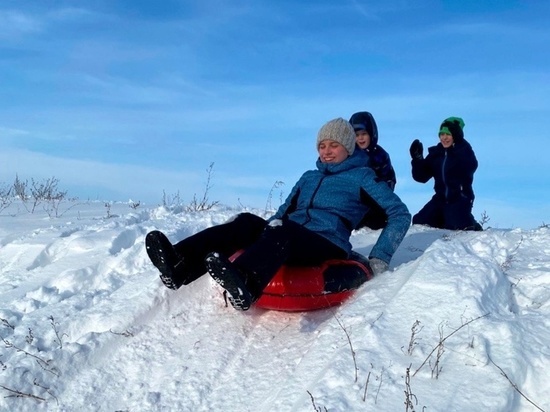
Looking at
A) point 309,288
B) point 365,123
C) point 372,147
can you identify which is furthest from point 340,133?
point 372,147

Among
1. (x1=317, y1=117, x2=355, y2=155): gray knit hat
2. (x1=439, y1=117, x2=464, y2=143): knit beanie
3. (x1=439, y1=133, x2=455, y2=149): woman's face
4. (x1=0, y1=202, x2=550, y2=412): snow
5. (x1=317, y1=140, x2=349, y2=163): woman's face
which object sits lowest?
(x1=0, y1=202, x2=550, y2=412): snow

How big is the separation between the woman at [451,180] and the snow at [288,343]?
2878mm

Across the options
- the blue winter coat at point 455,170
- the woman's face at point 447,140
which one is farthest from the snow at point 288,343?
the woman's face at point 447,140

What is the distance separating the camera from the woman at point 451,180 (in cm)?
789

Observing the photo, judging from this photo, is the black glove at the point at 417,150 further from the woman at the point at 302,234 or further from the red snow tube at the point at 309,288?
the red snow tube at the point at 309,288

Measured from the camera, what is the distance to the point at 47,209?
8258mm

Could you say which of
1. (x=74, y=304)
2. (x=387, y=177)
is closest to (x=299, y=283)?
(x=74, y=304)

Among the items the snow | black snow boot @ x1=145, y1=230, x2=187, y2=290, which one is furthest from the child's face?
black snow boot @ x1=145, y1=230, x2=187, y2=290

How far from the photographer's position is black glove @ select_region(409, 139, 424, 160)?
8.34 metres

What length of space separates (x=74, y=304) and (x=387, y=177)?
14.3 feet

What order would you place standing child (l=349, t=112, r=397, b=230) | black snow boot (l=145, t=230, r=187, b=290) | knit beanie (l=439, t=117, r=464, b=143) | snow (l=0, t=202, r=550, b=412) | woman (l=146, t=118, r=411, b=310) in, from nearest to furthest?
snow (l=0, t=202, r=550, b=412), woman (l=146, t=118, r=411, b=310), black snow boot (l=145, t=230, r=187, b=290), standing child (l=349, t=112, r=397, b=230), knit beanie (l=439, t=117, r=464, b=143)

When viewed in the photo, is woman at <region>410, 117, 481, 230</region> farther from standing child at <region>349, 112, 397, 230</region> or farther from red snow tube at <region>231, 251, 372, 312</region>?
red snow tube at <region>231, 251, 372, 312</region>

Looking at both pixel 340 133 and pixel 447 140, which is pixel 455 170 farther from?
pixel 340 133

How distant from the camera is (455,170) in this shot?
797 centimetres
